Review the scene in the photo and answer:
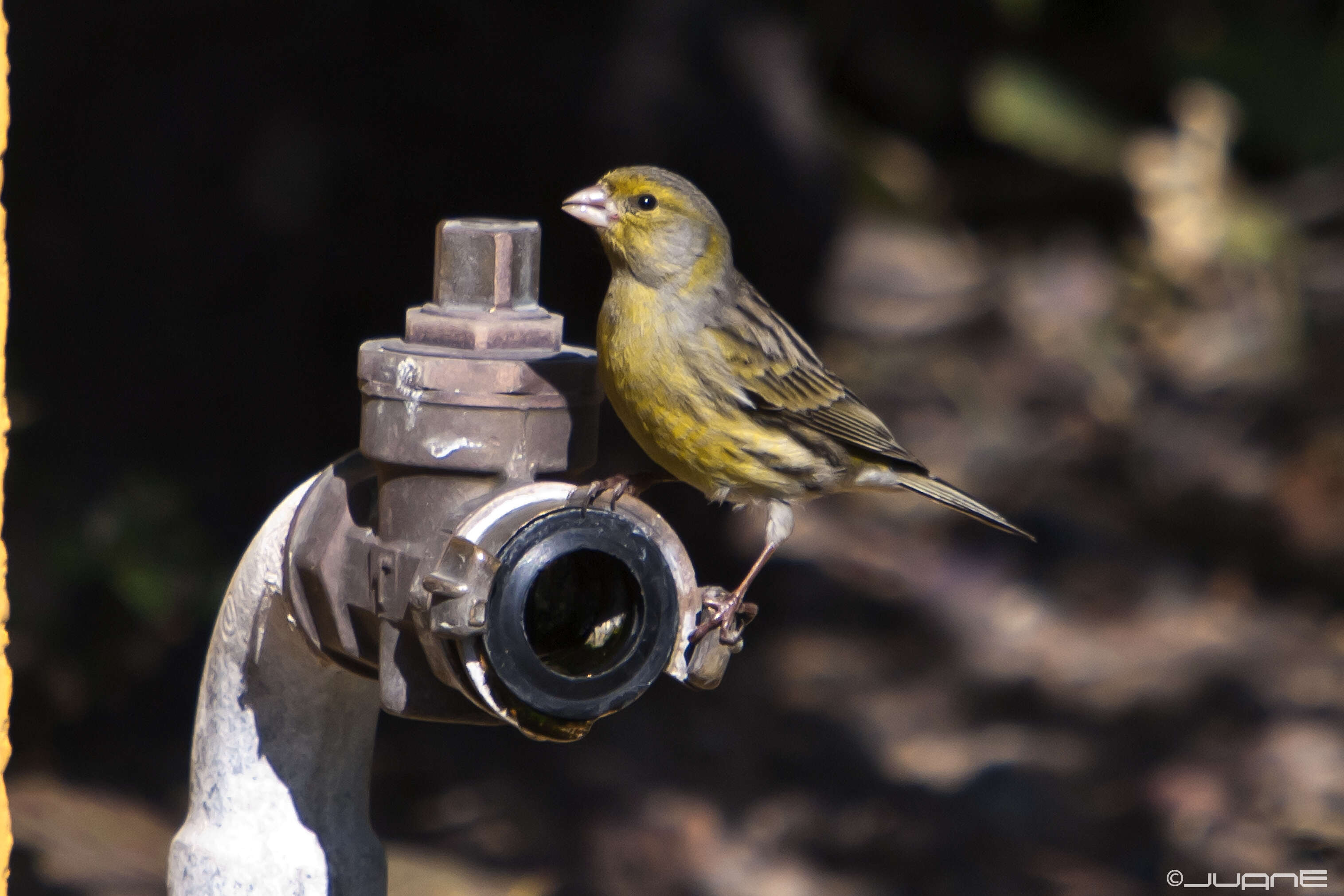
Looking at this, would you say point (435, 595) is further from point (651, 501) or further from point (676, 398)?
point (651, 501)

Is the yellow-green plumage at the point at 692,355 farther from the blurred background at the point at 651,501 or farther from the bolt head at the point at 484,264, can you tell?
the blurred background at the point at 651,501

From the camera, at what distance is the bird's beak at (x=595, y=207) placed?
118 inches

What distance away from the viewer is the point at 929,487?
3883 mm

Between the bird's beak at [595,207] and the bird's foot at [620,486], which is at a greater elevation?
the bird's beak at [595,207]

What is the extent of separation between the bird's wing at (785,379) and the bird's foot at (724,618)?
85cm

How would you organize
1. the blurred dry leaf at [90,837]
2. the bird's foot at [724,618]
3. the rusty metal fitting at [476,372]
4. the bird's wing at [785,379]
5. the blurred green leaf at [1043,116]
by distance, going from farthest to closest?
1. the blurred green leaf at [1043,116]
2. the blurred dry leaf at [90,837]
3. the bird's wing at [785,379]
4. the bird's foot at [724,618]
5. the rusty metal fitting at [476,372]

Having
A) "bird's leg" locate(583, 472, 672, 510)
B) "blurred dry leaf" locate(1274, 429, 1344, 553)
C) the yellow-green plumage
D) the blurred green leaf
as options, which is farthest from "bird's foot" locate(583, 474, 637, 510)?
the blurred green leaf

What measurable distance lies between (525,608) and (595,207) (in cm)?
129

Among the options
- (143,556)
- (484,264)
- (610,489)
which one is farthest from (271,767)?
(143,556)

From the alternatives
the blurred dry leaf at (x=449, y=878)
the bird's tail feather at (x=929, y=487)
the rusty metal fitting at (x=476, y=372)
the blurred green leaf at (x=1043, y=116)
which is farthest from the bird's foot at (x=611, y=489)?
the blurred green leaf at (x=1043, y=116)

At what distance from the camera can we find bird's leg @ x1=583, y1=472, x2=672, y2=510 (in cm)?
207

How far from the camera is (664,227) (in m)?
3.07

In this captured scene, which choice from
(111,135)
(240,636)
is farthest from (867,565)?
(240,636)

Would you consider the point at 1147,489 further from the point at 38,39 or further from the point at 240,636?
Answer: the point at 240,636
